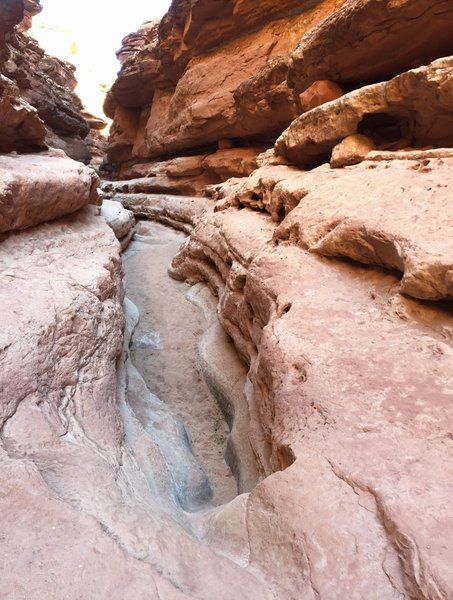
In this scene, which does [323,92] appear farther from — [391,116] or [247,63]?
[247,63]

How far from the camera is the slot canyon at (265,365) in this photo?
4.48 feet

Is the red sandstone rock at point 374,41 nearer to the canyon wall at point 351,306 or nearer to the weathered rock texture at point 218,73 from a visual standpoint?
the canyon wall at point 351,306

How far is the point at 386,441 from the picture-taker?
69.1 inches

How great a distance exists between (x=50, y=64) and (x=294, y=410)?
2706 centimetres

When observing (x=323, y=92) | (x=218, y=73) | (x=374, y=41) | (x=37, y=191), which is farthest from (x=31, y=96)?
(x=374, y=41)

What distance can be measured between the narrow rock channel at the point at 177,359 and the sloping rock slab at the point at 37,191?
1.93 metres

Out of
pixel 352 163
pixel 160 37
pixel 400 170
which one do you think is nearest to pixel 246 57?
pixel 160 37

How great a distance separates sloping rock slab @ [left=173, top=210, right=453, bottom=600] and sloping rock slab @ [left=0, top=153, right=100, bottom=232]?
118 inches

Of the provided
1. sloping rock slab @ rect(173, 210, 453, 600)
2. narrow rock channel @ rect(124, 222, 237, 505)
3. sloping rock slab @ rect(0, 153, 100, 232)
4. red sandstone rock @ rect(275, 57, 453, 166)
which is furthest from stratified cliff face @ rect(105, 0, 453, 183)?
sloping rock slab @ rect(0, 153, 100, 232)

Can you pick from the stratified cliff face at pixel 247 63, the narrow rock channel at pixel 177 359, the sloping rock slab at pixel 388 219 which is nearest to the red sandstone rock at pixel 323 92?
the stratified cliff face at pixel 247 63

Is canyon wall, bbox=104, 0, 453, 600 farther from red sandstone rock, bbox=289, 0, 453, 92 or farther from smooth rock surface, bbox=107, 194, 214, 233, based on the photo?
smooth rock surface, bbox=107, 194, 214, 233

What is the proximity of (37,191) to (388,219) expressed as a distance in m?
3.96

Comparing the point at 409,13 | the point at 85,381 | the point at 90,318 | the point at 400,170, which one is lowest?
the point at 85,381

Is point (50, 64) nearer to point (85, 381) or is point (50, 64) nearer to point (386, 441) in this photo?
point (85, 381)
